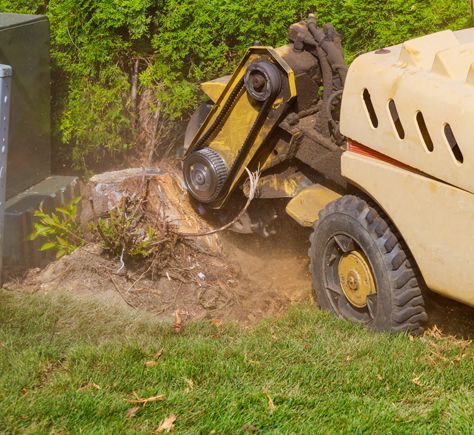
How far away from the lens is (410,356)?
459 cm

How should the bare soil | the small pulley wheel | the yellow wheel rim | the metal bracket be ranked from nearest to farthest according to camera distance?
the yellow wheel rim, the metal bracket, the small pulley wheel, the bare soil

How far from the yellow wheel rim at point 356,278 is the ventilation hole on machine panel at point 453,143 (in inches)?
38.9

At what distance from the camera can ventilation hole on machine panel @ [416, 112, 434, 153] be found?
437cm

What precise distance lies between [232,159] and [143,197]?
0.87 meters

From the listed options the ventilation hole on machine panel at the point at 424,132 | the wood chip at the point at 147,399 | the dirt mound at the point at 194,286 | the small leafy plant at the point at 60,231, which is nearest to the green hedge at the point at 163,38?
the small leafy plant at the point at 60,231

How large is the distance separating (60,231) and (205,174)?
1.12 m

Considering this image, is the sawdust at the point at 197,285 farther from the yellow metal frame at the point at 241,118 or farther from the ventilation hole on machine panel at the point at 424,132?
the ventilation hole on machine panel at the point at 424,132

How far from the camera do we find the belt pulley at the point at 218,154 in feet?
17.8

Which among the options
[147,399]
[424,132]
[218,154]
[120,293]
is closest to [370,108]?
[424,132]

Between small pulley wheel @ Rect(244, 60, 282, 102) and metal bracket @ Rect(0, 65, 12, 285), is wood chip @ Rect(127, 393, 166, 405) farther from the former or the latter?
small pulley wheel @ Rect(244, 60, 282, 102)

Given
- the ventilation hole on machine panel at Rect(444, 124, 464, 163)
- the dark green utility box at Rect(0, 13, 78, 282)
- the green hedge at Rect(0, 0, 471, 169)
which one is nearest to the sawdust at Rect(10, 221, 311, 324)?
the dark green utility box at Rect(0, 13, 78, 282)

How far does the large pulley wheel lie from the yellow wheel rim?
44.7 inches

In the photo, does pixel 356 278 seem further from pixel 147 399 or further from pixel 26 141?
pixel 26 141

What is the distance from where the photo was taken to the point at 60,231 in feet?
19.9
